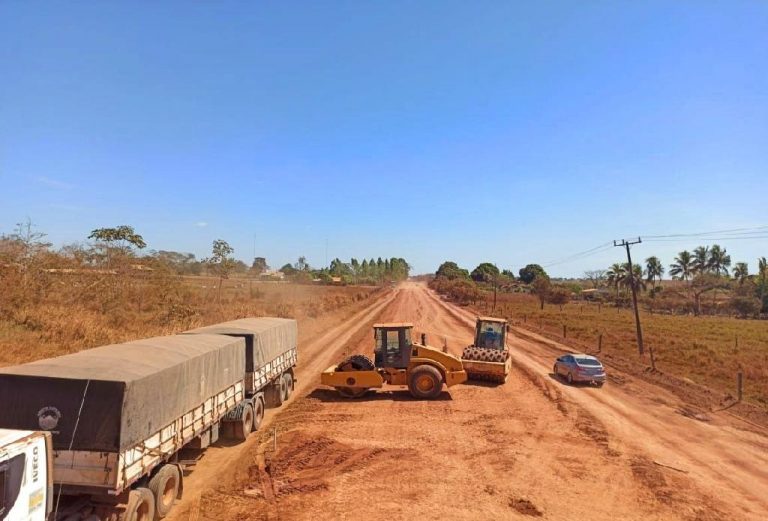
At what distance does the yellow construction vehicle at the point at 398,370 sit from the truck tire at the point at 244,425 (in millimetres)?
5376

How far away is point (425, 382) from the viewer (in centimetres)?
1928

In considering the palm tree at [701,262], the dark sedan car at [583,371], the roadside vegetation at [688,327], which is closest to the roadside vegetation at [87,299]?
the dark sedan car at [583,371]

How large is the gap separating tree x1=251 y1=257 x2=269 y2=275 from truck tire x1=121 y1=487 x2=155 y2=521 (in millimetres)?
68008

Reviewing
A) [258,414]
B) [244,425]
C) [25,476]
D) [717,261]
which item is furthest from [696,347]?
[717,261]

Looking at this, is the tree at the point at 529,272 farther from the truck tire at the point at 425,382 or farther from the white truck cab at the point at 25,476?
the white truck cab at the point at 25,476

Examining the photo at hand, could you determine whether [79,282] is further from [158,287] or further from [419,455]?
[419,455]

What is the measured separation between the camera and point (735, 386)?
24000 millimetres

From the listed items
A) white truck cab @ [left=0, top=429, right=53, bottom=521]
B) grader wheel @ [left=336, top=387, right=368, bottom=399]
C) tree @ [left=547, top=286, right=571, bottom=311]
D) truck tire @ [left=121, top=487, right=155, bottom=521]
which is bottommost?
grader wheel @ [left=336, top=387, right=368, bottom=399]

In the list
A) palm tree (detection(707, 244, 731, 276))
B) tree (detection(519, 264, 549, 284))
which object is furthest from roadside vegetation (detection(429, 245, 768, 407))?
tree (detection(519, 264, 549, 284))

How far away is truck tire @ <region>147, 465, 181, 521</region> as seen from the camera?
8555 millimetres

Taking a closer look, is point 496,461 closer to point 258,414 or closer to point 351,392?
point 258,414

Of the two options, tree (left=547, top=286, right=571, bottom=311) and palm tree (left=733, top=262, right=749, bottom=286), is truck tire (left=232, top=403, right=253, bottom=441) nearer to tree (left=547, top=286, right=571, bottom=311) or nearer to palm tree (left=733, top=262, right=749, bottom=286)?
tree (left=547, top=286, right=571, bottom=311)

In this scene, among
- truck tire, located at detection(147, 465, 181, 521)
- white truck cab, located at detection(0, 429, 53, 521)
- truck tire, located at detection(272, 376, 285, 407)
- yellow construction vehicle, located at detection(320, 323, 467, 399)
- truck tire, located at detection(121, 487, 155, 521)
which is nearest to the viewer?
white truck cab, located at detection(0, 429, 53, 521)

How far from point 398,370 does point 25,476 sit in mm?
14877
